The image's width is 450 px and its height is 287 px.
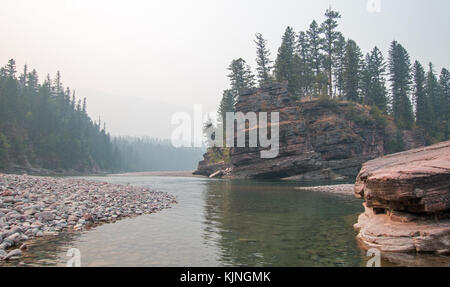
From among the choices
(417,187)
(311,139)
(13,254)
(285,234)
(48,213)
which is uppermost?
(311,139)

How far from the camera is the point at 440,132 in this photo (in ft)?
252

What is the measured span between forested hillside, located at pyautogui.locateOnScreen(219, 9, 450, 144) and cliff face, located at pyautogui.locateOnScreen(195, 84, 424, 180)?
Answer: 5.49m

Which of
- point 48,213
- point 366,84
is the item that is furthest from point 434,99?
point 48,213

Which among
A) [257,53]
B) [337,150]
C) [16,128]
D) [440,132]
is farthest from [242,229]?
[16,128]

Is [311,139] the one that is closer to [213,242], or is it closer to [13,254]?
[213,242]

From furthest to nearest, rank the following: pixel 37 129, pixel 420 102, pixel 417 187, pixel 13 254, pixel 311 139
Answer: pixel 37 129 → pixel 420 102 → pixel 311 139 → pixel 417 187 → pixel 13 254

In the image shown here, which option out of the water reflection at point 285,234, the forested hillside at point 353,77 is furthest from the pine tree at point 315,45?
the water reflection at point 285,234

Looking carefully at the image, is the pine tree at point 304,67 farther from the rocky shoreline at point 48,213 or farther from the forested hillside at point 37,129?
the forested hillside at point 37,129

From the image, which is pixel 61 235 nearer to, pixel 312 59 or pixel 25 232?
pixel 25 232

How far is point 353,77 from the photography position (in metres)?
73.1

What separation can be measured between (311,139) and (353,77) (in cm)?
2358

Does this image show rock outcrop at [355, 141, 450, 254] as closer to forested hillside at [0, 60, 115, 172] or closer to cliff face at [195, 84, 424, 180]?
cliff face at [195, 84, 424, 180]

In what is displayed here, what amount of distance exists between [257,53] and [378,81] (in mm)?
39542
